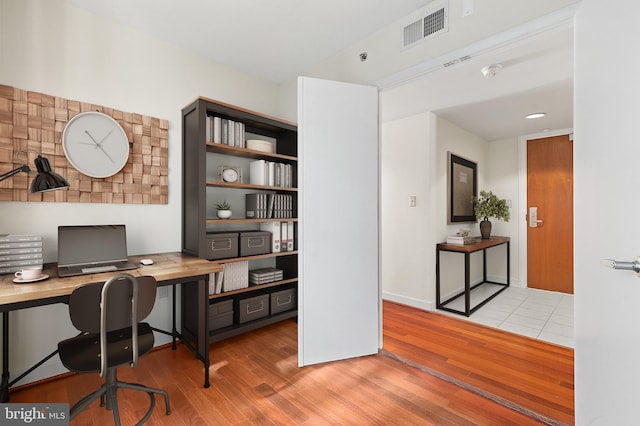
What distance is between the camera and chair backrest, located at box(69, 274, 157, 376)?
4.49 ft

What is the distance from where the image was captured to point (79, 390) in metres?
1.92

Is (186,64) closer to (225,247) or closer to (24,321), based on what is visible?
(225,247)

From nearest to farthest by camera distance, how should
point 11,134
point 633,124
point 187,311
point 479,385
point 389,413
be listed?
point 633,124
point 389,413
point 11,134
point 479,385
point 187,311

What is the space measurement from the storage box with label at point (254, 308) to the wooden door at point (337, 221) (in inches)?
27.5

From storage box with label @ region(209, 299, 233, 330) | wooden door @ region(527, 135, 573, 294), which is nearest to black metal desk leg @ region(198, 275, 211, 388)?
storage box with label @ region(209, 299, 233, 330)

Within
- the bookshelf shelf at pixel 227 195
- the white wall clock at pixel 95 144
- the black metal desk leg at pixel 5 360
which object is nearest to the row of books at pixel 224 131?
the bookshelf shelf at pixel 227 195

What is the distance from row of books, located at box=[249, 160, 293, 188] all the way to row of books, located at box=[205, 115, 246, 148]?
24 centimetres

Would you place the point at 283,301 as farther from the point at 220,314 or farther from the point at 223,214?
the point at 223,214

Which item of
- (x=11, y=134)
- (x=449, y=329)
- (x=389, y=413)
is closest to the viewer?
(x=389, y=413)

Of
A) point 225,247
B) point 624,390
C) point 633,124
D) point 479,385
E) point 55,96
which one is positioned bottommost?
point 479,385

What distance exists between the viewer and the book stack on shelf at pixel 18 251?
1715mm

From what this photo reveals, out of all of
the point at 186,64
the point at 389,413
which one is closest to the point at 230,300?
the point at 389,413

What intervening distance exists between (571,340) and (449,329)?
1.00 metres

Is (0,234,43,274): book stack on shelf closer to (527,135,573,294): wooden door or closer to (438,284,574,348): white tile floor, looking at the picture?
(438,284,574,348): white tile floor
